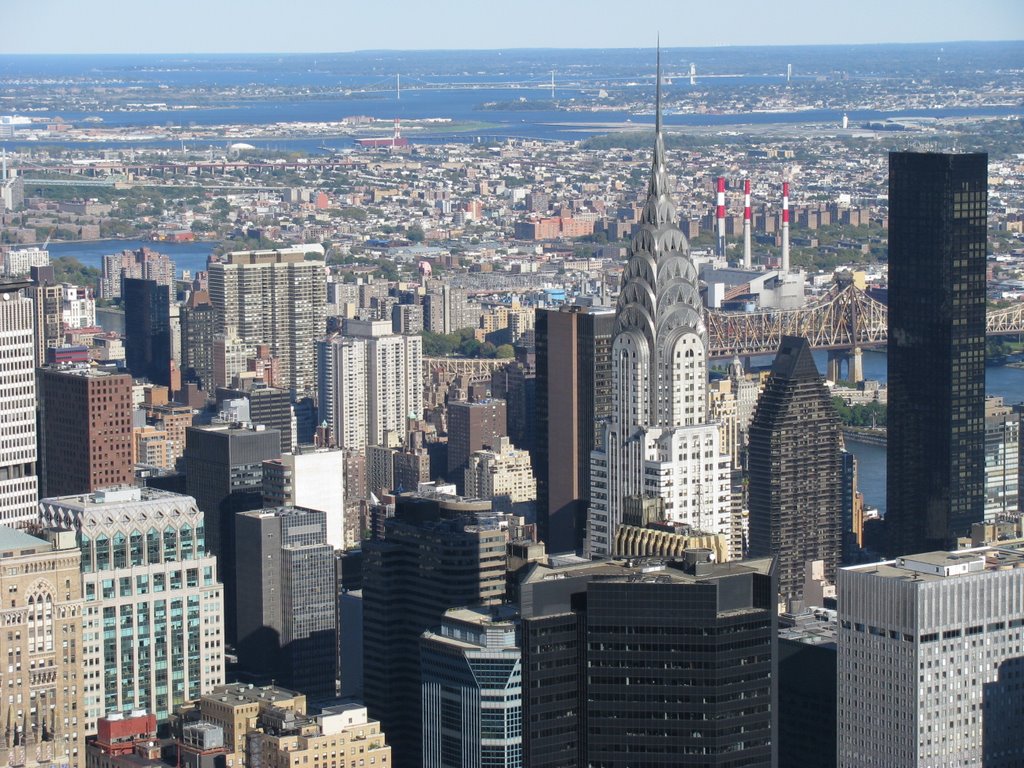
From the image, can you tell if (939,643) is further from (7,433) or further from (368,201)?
(368,201)

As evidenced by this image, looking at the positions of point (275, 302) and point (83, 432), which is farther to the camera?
point (275, 302)

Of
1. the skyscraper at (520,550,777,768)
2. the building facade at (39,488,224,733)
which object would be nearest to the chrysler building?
the building facade at (39,488,224,733)

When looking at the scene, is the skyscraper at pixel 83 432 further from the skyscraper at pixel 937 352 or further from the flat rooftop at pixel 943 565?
the flat rooftop at pixel 943 565

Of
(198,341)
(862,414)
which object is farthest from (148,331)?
(862,414)

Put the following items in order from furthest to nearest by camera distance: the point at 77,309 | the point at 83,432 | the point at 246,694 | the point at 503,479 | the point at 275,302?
the point at 77,309 → the point at 275,302 → the point at 503,479 → the point at 83,432 → the point at 246,694

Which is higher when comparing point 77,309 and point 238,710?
point 77,309

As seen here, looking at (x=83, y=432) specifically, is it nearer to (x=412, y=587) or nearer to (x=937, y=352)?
(x=412, y=587)

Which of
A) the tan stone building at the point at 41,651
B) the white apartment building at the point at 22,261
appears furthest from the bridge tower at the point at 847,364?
the tan stone building at the point at 41,651

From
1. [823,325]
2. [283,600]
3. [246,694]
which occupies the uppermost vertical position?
[823,325]

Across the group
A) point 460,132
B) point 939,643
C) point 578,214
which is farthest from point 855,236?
point 939,643
